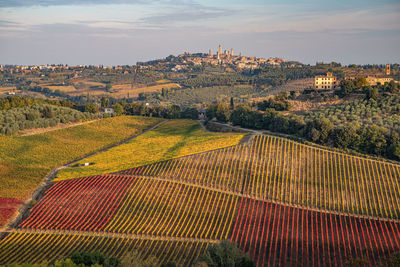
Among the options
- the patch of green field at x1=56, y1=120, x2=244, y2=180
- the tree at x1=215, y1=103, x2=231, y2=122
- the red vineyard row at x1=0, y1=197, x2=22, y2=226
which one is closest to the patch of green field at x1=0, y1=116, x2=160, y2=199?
the red vineyard row at x1=0, y1=197, x2=22, y2=226

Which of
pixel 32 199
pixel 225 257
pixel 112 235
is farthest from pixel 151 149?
pixel 225 257

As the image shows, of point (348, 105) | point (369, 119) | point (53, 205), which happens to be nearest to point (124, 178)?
point (53, 205)

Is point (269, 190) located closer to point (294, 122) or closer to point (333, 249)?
point (333, 249)

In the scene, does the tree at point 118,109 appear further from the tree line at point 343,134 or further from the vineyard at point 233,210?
the vineyard at point 233,210

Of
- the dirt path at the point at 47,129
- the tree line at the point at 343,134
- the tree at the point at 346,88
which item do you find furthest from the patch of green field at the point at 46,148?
the tree at the point at 346,88

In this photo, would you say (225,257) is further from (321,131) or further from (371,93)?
Answer: (371,93)

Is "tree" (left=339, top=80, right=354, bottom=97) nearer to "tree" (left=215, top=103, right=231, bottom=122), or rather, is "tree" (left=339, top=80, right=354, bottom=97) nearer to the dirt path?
"tree" (left=215, top=103, right=231, bottom=122)
